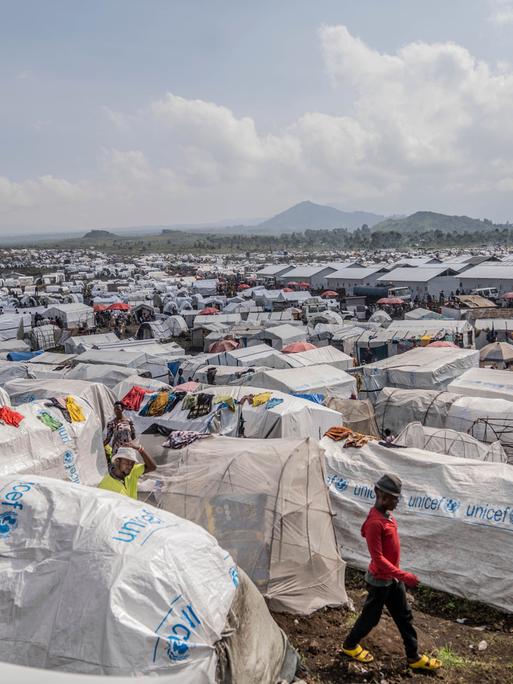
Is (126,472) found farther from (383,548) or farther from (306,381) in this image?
(306,381)

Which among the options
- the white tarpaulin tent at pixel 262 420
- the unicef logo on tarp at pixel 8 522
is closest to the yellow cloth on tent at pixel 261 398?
the white tarpaulin tent at pixel 262 420

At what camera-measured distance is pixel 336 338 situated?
28156mm

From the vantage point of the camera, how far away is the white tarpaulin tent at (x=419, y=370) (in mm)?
17562

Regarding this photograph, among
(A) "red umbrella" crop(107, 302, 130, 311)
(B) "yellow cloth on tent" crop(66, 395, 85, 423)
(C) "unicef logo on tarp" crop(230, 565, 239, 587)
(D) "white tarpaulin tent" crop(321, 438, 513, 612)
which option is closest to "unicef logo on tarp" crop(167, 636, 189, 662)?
(C) "unicef logo on tarp" crop(230, 565, 239, 587)

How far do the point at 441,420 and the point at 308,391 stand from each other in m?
3.95

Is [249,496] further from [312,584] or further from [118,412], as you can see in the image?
[118,412]

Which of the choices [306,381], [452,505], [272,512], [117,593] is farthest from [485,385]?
[117,593]

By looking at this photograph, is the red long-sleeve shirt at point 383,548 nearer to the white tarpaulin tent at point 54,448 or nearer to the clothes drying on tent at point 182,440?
the clothes drying on tent at point 182,440

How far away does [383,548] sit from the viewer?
5.09m

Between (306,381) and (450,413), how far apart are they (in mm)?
4522

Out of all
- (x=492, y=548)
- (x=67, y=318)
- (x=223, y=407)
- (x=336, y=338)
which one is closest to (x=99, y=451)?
(x=223, y=407)

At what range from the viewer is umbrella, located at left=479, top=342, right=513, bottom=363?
22.6 metres

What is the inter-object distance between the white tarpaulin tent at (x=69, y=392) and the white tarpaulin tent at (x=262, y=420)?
1.56 metres

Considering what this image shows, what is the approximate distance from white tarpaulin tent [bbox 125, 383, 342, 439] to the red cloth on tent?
432cm
